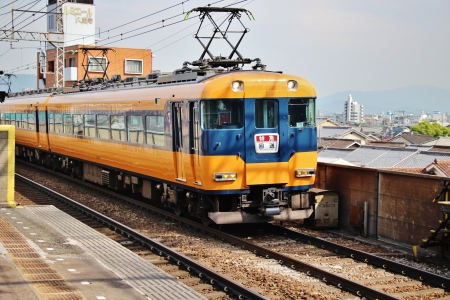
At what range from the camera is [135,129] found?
16125 mm

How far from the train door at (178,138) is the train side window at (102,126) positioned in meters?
5.37

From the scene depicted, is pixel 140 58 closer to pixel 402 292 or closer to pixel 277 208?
pixel 277 208

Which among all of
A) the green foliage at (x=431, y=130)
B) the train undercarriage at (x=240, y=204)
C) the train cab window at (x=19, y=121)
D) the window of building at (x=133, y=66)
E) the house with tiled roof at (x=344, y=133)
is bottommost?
the green foliage at (x=431, y=130)

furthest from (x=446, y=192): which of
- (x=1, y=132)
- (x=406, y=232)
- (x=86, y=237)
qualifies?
(x=1, y=132)

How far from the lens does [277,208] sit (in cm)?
1241

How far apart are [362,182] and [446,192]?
2.50 metres

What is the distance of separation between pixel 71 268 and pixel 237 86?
491 cm

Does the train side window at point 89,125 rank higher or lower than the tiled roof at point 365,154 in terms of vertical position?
higher

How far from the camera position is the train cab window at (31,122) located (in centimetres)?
2791

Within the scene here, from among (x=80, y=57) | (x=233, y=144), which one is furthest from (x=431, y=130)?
(x=233, y=144)

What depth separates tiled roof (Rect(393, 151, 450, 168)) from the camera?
122 feet

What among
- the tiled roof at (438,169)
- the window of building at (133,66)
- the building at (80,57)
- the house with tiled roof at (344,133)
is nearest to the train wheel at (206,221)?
the tiled roof at (438,169)

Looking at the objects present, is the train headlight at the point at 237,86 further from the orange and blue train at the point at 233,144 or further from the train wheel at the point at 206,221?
the train wheel at the point at 206,221

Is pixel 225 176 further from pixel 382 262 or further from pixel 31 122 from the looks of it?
pixel 31 122
